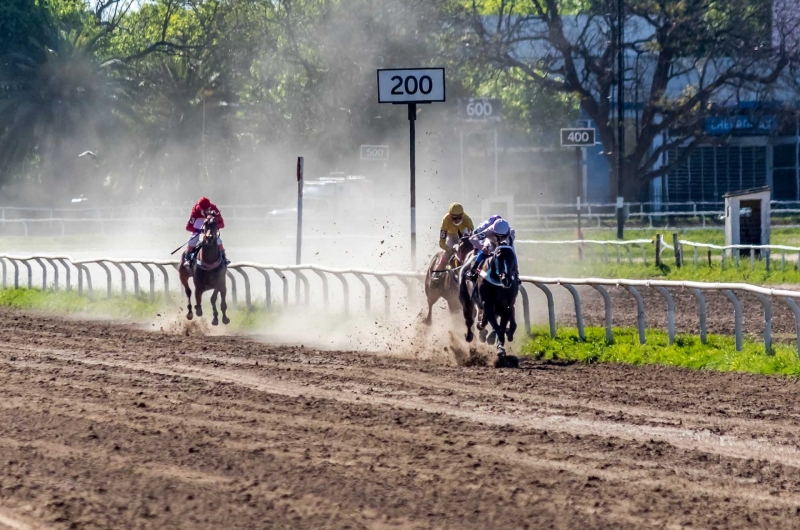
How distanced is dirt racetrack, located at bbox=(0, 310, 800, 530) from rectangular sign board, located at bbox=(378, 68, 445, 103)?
14.2 feet

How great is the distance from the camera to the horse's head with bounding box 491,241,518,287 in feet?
43.4

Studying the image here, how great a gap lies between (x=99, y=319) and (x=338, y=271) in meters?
4.38

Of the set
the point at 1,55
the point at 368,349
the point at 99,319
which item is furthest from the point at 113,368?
the point at 1,55

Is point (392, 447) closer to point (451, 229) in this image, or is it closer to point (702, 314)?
point (702, 314)

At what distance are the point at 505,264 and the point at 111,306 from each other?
9.47 metres

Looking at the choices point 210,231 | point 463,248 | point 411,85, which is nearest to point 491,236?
point 463,248

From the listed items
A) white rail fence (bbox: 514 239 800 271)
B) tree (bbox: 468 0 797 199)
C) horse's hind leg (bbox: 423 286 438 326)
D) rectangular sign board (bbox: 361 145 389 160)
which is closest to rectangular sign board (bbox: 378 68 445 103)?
horse's hind leg (bbox: 423 286 438 326)

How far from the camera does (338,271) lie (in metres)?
17.7

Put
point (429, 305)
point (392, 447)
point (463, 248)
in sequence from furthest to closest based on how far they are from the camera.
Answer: point (429, 305)
point (463, 248)
point (392, 447)

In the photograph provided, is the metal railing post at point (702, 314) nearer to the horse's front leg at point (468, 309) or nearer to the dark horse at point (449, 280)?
the horse's front leg at point (468, 309)

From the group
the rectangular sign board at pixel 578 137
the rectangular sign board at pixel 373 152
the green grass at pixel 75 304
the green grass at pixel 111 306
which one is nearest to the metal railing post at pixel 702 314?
the green grass at pixel 111 306

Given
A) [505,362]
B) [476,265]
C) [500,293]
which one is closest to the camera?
[505,362]

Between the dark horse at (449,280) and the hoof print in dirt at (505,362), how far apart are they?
1.88 meters

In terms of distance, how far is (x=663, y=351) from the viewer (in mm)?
13211
